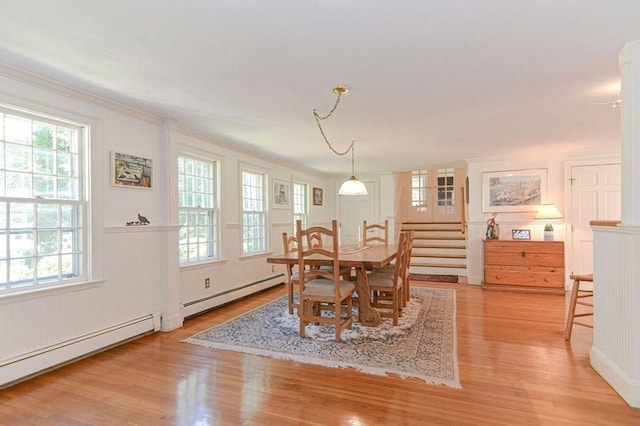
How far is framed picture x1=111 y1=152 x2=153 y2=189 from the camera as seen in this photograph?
312cm

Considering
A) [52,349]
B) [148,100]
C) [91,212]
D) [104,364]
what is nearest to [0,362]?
[52,349]

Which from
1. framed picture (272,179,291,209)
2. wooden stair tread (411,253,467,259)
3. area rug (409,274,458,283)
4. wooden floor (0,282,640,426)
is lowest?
area rug (409,274,458,283)

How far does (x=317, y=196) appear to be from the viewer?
7.48 meters

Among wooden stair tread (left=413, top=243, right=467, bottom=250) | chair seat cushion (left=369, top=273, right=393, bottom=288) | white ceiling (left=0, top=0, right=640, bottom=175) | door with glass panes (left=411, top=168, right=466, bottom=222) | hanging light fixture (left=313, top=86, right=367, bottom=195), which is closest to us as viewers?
white ceiling (left=0, top=0, right=640, bottom=175)

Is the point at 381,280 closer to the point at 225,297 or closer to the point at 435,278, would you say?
the point at 225,297

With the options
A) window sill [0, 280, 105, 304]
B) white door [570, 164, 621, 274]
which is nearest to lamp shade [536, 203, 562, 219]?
white door [570, 164, 621, 274]

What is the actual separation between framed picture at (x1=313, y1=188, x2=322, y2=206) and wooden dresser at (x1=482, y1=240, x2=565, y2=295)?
11.1 ft

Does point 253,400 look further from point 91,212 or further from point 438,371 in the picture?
point 91,212

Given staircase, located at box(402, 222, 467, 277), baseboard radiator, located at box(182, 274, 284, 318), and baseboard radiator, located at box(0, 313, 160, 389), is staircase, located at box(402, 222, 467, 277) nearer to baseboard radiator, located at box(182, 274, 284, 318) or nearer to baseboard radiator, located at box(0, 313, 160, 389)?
baseboard radiator, located at box(182, 274, 284, 318)

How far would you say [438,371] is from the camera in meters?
2.50

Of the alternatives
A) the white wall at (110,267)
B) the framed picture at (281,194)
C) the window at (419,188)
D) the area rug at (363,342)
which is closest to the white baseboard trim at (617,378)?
the area rug at (363,342)

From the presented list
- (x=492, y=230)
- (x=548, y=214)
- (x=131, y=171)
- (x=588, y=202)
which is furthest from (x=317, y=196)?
(x=588, y=202)

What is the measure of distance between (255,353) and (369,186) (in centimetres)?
525

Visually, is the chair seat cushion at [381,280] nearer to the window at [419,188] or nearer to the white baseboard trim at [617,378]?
the white baseboard trim at [617,378]
